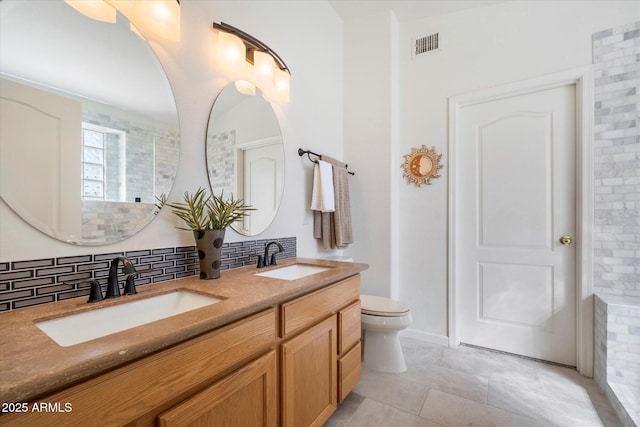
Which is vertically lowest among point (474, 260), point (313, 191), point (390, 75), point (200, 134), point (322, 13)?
point (474, 260)

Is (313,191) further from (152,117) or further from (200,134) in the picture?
(152,117)

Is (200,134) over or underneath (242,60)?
underneath

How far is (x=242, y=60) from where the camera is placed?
164cm

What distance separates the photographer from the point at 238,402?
90 centimetres

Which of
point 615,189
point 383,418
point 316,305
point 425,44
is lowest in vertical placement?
point 383,418

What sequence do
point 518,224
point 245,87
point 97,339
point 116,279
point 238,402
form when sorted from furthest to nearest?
point 518,224
point 245,87
point 116,279
point 238,402
point 97,339

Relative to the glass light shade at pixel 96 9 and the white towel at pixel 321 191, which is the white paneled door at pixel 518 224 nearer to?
the white towel at pixel 321 191

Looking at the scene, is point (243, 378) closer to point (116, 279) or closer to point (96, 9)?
point (116, 279)

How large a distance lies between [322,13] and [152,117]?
192cm

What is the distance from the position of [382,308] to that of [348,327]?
566 millimetres

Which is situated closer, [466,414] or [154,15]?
[154,15]

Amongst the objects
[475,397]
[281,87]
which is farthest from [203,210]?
[475,397]

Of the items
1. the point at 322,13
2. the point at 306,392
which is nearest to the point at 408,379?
the point at 306,392

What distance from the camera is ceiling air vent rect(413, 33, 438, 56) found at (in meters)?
2.58
